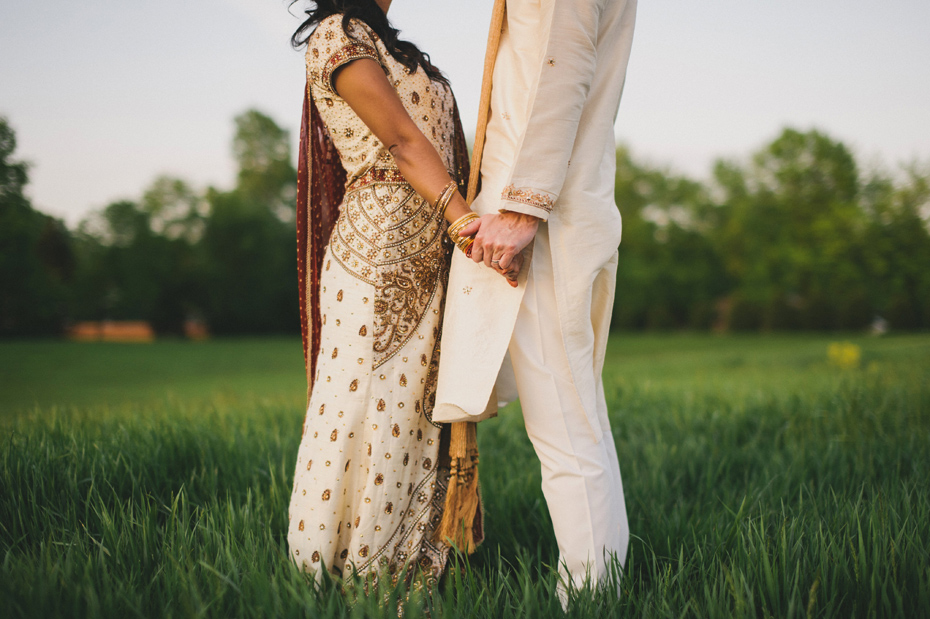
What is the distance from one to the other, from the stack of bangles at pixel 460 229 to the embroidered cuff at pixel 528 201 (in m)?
0.13

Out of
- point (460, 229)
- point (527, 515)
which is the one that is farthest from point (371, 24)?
point (527, 515)

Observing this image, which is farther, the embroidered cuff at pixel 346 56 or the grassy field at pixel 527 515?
the embroidered cuff at pixel 346 56

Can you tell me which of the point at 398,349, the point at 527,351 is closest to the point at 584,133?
the point at 527,351

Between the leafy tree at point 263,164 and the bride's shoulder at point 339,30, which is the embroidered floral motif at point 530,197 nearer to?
the bride's shoulder at point 339,30

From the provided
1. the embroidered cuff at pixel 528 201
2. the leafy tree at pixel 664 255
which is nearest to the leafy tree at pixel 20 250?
the embroidered cuff at pixel 528 201

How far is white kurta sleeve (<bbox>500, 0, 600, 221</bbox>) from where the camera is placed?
135 centimetres

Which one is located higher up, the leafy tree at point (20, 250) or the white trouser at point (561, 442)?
the leafy tree at point (20, 250)

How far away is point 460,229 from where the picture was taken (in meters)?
1.48

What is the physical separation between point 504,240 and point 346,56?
2.31 feet

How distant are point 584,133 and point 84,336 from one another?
26.0m

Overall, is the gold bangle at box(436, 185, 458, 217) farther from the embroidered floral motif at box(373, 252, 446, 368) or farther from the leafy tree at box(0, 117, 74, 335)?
the leafy tree at box(0, 117, 74, 335)

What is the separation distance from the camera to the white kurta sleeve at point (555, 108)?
1350 millimetres

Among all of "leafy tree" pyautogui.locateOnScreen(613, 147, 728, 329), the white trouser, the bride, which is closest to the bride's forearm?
the bride

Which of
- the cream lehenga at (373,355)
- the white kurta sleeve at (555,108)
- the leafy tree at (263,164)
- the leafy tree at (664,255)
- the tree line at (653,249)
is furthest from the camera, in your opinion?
the leafy tree at (664,255)
